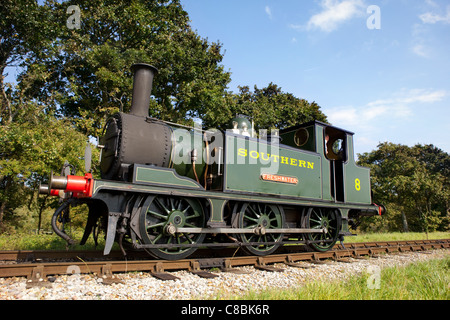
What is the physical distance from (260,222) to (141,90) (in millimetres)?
3526

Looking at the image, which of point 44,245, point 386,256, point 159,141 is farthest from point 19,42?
point 386,256

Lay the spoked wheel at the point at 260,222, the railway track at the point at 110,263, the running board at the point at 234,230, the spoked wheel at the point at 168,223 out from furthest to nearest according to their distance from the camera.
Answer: the spoked wheel at the point at 260,222 < the running board at the point at 234,230 < the spoked wheel at the point at 168,223 < the railway track at the point at 110,263

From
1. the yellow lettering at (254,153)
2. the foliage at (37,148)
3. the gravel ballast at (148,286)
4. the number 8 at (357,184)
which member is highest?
the foliage at (37,148)

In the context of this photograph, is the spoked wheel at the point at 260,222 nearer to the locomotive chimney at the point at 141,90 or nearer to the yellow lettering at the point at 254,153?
the yellow lettering at the point at 254,153

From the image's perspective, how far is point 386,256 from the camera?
7992 mm

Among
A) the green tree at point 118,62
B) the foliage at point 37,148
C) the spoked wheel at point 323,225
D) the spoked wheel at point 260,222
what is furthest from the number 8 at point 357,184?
the green tree at point 118,62

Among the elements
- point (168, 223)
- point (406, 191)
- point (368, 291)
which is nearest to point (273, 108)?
point (406, 191)

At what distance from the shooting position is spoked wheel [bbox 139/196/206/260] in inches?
211

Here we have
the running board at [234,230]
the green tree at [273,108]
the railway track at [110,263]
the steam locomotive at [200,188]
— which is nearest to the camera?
the railway track at [110,263]

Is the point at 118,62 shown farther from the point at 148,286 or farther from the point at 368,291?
the point at 368,291

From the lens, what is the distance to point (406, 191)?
25484 millimetres

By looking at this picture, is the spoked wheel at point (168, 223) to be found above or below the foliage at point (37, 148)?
below

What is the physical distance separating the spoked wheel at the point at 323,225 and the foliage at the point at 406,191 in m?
17.8

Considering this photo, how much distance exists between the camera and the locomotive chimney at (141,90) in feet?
20.1
